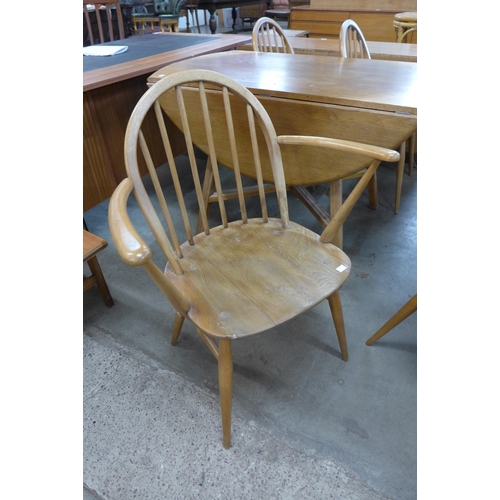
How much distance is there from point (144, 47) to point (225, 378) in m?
1.96

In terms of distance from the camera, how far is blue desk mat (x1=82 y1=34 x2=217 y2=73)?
1.74 m

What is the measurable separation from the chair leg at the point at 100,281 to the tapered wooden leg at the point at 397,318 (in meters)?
1.05

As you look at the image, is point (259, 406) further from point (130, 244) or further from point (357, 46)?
point (357, 46)

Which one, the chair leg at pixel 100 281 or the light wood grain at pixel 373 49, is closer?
the chair leg at pixel 100 281

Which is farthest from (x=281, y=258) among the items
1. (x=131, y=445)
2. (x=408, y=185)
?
(x=408, y=185)

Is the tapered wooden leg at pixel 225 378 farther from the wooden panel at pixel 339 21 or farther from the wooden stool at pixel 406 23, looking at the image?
the wooden panel at pixel 339 21

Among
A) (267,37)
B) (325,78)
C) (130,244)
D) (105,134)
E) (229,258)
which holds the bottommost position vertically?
(229,258)

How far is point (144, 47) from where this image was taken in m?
2.06

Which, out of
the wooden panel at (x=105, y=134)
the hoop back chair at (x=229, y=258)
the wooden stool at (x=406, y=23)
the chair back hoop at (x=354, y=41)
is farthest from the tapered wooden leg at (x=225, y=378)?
the wooden stool at (x=406, y=23)

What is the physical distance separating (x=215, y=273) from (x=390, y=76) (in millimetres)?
978

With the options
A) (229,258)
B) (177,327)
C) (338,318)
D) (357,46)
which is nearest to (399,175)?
(357,46)

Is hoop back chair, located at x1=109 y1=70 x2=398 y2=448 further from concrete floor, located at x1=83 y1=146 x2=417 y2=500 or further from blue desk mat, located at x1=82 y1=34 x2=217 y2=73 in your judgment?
blue desk mat, located at x1=82 y1=34 x2=217 y2=73

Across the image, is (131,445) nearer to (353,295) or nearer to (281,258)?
(281,258)

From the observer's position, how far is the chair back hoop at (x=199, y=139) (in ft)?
2.85
